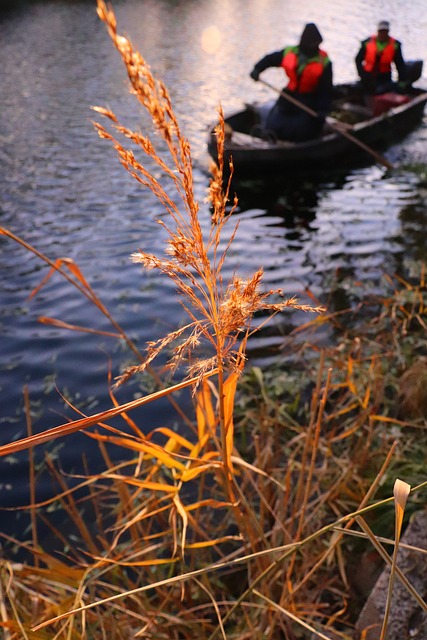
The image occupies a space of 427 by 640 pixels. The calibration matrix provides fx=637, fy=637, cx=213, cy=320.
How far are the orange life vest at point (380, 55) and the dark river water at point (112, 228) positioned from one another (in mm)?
1582

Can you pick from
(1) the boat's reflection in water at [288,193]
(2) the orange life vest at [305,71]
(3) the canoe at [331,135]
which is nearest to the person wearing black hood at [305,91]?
(2) the orange life vest at [305,71]

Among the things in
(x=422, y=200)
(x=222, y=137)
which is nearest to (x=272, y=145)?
(x=422, y=200)

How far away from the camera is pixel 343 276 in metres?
6.22

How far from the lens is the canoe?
838 cm

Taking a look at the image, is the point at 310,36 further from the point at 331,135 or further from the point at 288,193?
the point at 288,193

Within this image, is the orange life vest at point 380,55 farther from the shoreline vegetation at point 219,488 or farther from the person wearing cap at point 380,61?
the shoreline vegetation at point 219,488

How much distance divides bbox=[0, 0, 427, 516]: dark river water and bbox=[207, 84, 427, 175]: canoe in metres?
0.27

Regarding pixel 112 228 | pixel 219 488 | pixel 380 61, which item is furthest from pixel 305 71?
pixel 219 488

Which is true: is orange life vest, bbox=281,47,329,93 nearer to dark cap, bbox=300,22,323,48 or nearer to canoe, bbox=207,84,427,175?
dark cap, bbox=300,22,323,48

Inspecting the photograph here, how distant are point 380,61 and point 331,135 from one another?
371 centimetres

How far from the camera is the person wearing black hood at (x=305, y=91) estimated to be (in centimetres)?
884

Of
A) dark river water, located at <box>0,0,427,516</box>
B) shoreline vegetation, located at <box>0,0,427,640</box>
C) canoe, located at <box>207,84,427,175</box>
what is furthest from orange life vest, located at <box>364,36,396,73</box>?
shoreline vegetation, located at <box>0,0,427,640</box>

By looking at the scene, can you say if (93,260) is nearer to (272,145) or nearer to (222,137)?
(272,145)

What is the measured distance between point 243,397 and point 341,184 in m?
5.69
